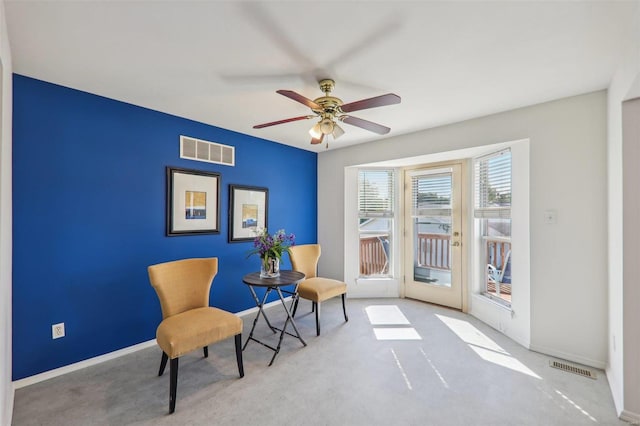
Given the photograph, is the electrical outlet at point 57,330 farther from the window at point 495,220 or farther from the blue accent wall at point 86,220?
the window at point 495,220

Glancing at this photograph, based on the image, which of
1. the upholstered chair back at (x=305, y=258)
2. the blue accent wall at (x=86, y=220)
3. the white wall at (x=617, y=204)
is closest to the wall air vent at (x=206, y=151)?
the blue accent wall at (x=86, y=220)

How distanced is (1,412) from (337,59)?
2874 mm

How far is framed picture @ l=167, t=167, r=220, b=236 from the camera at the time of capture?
315cm

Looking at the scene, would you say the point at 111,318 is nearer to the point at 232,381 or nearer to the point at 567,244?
the point at 232,381

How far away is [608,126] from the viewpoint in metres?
2.43

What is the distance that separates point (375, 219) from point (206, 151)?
2759 millimetres

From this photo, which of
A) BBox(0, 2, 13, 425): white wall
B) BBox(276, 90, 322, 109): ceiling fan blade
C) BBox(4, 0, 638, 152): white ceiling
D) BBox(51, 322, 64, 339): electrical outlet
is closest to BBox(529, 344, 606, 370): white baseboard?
BBox(4, 0, 638, 152): white ceiling

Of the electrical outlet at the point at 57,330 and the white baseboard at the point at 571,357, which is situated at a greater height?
the electrical outlet at the point at 57,330

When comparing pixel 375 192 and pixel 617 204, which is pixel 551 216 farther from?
pixel 375 192

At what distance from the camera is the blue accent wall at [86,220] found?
2283 mm

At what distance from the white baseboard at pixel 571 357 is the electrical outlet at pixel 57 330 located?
435 centimetres

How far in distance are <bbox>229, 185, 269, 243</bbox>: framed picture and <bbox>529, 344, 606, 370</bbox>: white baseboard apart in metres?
3.37

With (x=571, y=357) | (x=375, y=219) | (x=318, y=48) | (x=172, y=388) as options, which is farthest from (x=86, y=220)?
(x=571, y=357)

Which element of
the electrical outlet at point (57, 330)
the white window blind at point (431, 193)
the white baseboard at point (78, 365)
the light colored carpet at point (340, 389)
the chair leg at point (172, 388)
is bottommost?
the light colored carpet at point (340, 389)
